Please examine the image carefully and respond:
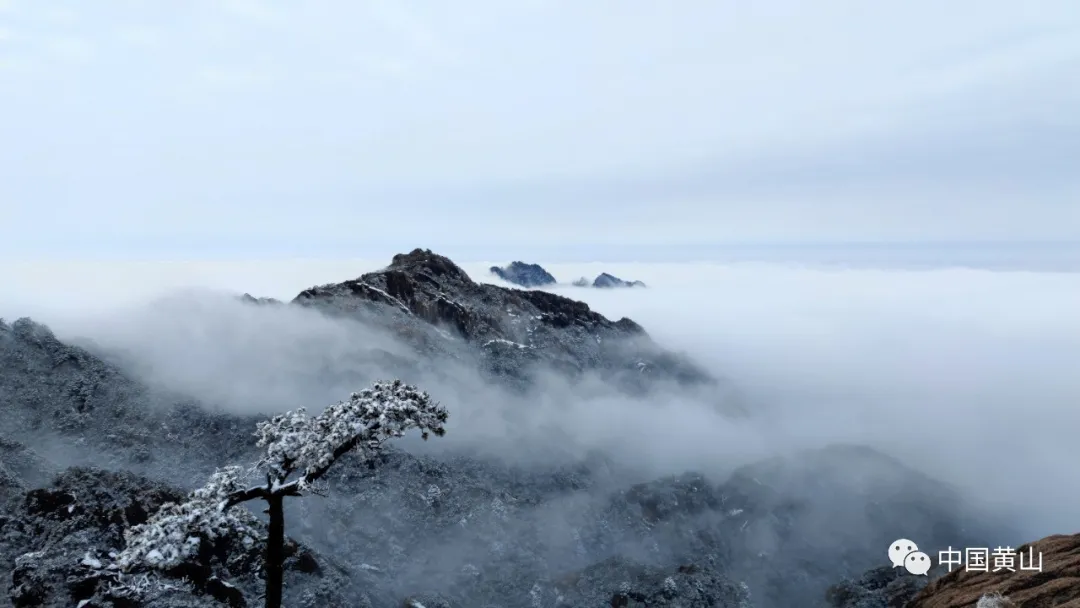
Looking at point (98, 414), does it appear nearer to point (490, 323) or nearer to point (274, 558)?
point (274, 558)

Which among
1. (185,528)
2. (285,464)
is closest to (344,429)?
(285,464)

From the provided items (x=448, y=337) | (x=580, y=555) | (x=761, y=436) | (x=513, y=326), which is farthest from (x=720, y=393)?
(x=580, y=555)

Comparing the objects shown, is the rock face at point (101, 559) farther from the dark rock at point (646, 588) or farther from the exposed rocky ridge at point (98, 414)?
the dark rock at point (646, 588)

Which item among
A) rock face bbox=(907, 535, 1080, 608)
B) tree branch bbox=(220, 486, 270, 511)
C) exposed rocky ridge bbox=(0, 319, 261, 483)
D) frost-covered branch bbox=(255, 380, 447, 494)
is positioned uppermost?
frost-covered branch bbox=(255, 380, 447, 494)

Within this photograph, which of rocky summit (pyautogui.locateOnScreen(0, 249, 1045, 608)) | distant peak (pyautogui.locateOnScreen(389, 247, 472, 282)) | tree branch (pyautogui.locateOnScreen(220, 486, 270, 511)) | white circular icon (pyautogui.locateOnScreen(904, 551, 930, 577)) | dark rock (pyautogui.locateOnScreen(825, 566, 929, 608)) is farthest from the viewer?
distant peak (pyautogui.locateOnScreen(389, 247, 472, 282))

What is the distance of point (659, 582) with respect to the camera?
154 feet

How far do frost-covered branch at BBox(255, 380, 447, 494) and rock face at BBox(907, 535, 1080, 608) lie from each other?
30.7 m

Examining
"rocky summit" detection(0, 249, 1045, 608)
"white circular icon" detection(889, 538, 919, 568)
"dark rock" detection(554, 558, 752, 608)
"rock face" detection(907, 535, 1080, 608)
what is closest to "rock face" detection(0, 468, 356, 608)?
"rocky summit" detection(0, 249, 1045, 608)

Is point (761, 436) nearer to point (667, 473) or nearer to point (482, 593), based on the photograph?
point (667, 473)

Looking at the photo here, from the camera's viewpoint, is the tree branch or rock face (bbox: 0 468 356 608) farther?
rock face (bbox: 0 468 356 608)

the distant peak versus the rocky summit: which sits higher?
the distant peak

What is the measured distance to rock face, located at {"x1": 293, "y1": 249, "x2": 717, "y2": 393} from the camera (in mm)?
100875

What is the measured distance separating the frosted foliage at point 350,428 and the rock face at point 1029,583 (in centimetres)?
3066

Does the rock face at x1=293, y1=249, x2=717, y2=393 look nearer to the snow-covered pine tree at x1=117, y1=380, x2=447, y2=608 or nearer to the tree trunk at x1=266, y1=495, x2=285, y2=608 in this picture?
the tree trunk at x1=266, y1=495, x2=285, y2=608
